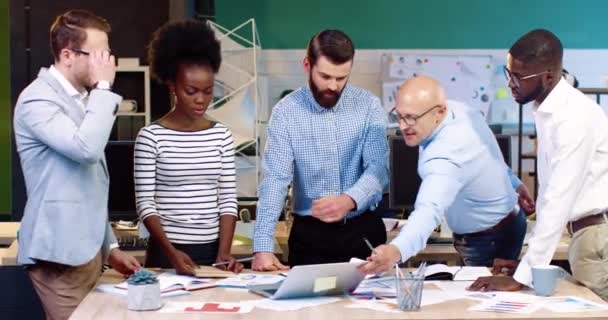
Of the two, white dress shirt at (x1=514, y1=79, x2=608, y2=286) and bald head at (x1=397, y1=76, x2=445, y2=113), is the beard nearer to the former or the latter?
bald head at (x1=397, y1=76, x2=445, y2=113)

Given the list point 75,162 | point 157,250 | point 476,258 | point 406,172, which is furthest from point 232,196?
point 406,172

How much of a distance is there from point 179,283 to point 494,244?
119 centimetres

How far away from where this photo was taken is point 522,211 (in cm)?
376

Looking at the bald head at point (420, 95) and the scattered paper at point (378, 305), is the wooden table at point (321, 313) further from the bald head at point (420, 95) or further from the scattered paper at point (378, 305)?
the bald head at point (420, 95)

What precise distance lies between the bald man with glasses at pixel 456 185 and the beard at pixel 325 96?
327 mm

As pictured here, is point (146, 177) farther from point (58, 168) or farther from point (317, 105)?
point (317, 105)

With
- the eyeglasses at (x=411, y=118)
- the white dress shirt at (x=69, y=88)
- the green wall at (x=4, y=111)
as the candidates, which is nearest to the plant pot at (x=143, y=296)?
the white dress shirt at (x=69, y=88)

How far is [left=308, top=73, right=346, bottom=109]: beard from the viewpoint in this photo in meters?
3.53

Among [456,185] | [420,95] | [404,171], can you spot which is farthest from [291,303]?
[404,171]

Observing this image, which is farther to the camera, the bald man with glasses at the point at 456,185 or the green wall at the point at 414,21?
the green wall at the point at 414,21

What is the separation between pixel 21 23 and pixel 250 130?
1771mm

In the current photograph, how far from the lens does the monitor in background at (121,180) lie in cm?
451

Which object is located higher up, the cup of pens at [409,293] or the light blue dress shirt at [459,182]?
the light blue dress shirt at [459,182]

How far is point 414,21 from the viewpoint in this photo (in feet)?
30.8
